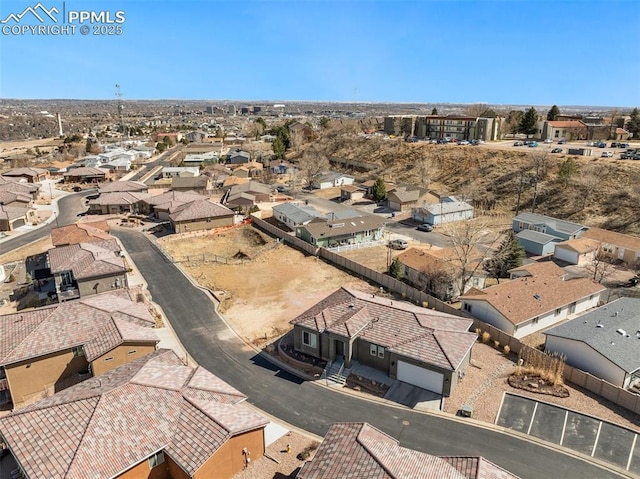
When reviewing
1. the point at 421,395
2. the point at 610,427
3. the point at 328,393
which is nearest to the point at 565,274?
the point at 610,427

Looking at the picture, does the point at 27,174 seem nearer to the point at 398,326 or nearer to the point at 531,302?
the point at 398,326

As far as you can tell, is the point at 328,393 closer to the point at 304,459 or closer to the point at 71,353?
the point at 304,459

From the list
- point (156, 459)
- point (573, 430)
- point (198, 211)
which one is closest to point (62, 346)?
point (156, 459)

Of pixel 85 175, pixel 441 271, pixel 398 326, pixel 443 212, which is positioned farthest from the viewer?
pixel 85 175

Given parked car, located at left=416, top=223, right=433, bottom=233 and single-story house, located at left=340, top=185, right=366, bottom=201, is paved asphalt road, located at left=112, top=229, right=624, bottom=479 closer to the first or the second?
parked car, located at left=416, top=223, right=433, bottom=233

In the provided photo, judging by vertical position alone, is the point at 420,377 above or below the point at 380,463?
below
